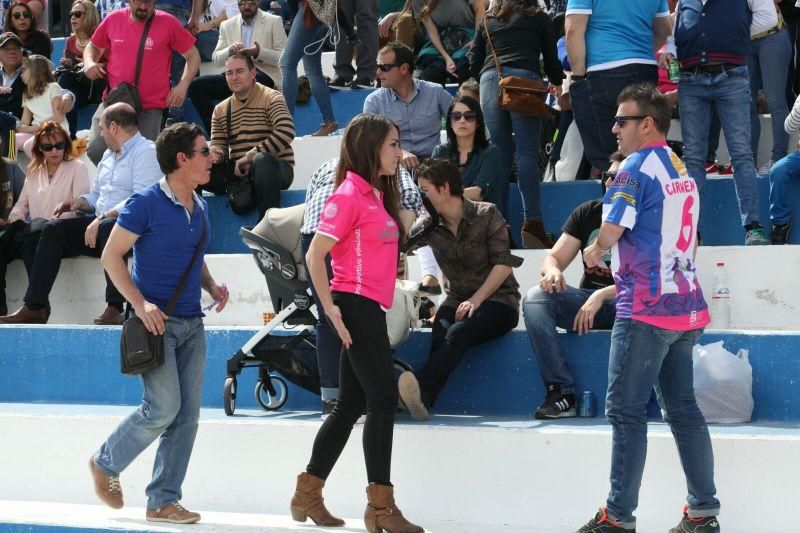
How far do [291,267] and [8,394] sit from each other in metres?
1.99

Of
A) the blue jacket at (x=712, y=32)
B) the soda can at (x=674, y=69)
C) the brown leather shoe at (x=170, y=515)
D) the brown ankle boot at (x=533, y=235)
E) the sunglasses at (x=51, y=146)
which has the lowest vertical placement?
the brown leather shoe at (x=170, y=515)

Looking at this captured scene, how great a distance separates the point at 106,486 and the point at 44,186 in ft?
10.6

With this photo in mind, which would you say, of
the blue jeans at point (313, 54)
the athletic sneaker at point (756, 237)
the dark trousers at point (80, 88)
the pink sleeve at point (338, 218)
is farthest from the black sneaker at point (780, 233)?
the dark trousers at point (80, 88)

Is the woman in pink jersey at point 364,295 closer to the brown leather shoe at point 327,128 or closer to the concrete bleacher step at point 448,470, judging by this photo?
the concrete bleacher step at point 448,470

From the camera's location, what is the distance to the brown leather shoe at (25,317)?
7.02m

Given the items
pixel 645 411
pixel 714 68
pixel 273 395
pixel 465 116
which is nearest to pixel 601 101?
pixel 714 68

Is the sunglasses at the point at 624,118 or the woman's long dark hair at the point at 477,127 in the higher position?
the sunglasses at the point at 624,118

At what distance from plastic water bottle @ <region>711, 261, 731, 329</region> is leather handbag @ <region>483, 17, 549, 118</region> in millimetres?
1428

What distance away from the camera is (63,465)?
580 centimetres

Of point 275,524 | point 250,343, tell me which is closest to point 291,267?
point 250,343

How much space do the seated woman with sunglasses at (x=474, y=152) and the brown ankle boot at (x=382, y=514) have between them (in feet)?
7.78

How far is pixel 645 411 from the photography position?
4297 millimetres

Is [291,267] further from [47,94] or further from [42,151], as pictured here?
[47,94]

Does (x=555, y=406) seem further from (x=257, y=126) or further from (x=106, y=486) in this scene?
(x=257, y=126)
